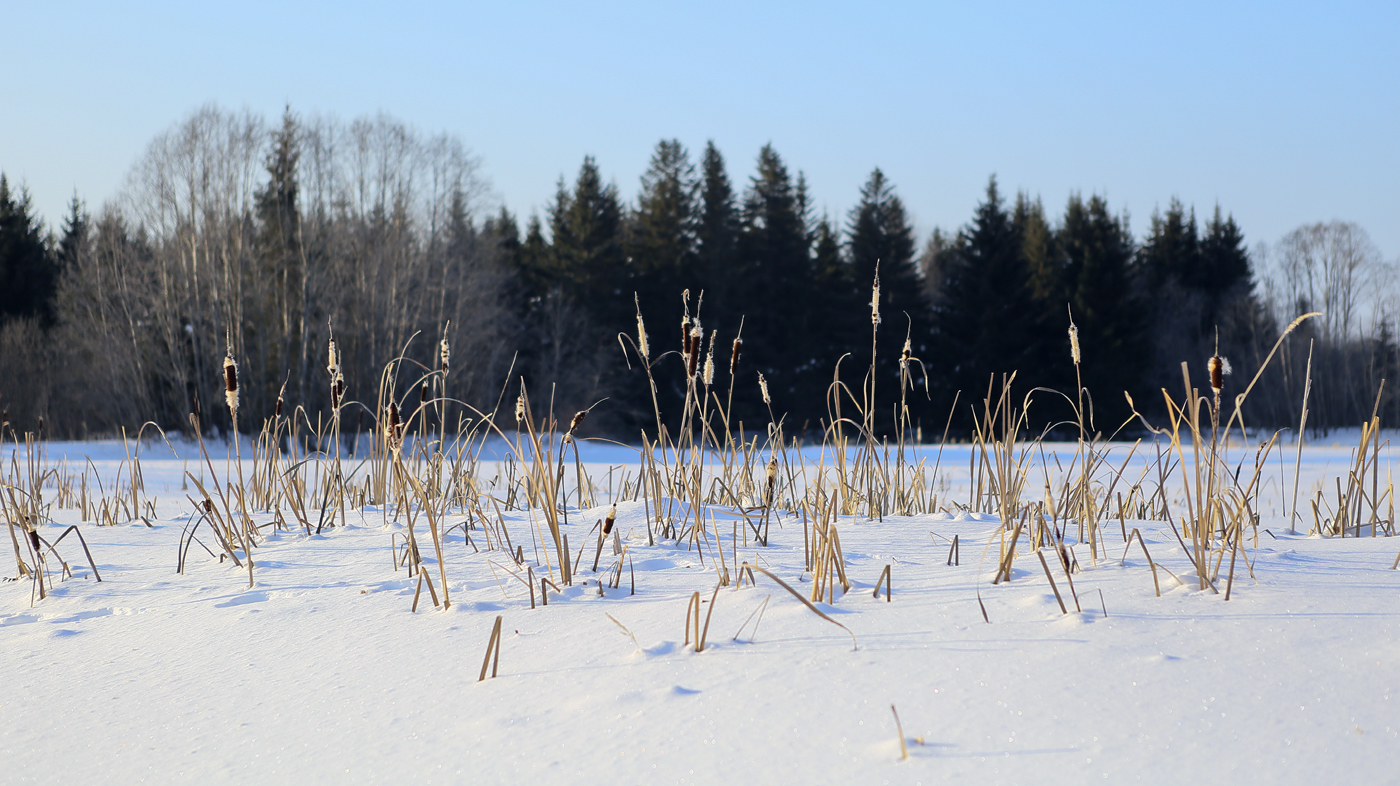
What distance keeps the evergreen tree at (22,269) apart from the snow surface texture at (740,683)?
25.3 meters

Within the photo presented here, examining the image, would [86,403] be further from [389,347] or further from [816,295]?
[816,295]

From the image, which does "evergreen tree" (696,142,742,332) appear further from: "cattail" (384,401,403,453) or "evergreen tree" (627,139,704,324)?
"cattail" (384,401,403,453)

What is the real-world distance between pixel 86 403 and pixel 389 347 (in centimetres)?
747

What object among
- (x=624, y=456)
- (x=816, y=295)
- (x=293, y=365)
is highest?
(x=816, y=295)

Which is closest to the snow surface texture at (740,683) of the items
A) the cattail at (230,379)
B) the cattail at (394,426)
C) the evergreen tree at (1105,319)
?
the cattail at (394,426)

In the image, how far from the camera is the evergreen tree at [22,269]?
72.9 ft

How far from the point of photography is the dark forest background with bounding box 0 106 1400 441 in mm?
17328

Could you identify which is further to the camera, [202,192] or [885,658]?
[202,192]

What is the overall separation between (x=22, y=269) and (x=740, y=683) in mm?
27773

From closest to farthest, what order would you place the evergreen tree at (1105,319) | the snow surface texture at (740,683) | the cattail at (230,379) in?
1. the snow surface texture at (740,683)
2. the cattail at (230,379)
3. the evergreen tree at (1105,319)

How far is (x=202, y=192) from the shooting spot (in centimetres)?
1714

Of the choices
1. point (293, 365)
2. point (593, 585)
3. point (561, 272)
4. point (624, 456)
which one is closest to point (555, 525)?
point (593, 585)

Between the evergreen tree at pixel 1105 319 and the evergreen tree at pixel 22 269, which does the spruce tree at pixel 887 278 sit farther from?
the evergreen tree at pixel 22 269

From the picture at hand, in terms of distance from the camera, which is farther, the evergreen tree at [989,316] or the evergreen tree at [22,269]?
the evergreen tree at [989,316]
